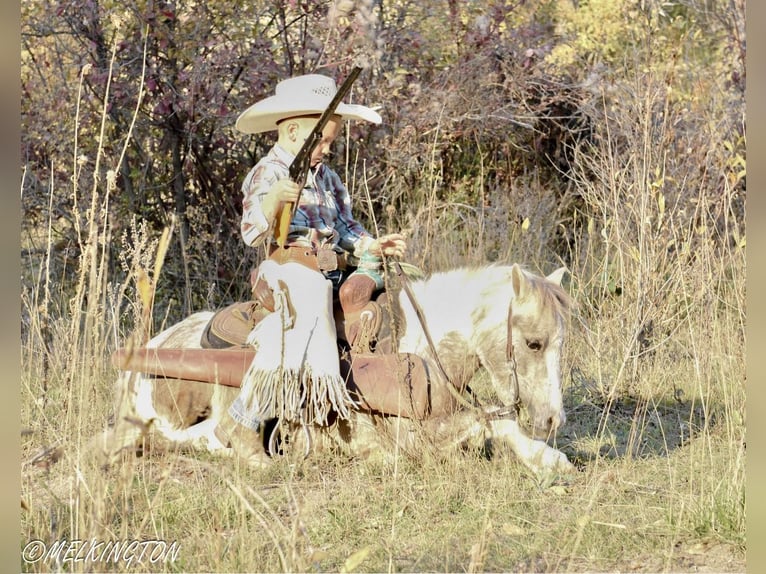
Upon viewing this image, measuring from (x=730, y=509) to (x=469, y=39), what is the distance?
5.50 metres

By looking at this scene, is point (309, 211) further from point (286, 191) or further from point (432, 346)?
point (432, 346)

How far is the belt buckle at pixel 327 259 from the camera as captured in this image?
14.1 ft

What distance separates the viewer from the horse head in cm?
399

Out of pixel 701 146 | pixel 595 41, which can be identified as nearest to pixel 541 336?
pixel 701 146

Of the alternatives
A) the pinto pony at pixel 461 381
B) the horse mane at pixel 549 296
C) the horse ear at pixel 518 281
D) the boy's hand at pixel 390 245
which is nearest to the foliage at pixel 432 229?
the pinto pony at pixel 461 381

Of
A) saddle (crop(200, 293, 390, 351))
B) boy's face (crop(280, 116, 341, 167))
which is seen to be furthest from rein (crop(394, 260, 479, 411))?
boy's face (crop(280, 116, 341, 167))

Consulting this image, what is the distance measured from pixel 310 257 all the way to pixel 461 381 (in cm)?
86

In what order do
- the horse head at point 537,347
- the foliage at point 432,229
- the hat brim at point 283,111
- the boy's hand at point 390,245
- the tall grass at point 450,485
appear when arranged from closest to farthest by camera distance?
1. the tall grass at point 450,485
2. the foliage at point 432,229
3. the horse head at point 537,347
4. the boy's hand at point 390,245
5. the hat brim at point 283,111

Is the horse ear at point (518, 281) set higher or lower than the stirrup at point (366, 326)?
higher

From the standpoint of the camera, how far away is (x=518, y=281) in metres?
4.00

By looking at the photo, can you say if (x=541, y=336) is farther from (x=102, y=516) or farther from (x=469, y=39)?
(x=469, y=39)

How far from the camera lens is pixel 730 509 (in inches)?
142

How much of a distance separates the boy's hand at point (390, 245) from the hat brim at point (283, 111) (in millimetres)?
600

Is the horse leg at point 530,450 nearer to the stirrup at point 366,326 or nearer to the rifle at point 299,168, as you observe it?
the stirrup at point 366,326
